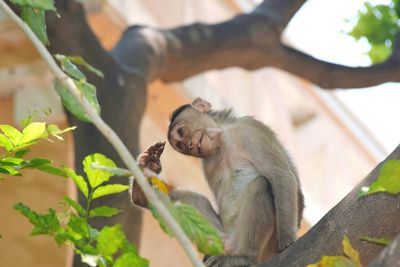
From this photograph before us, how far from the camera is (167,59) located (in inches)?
242

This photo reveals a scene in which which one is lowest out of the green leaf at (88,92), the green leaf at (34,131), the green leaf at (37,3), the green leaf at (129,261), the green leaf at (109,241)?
the green leaf at (129,261)

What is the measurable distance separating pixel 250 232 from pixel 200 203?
32 cm

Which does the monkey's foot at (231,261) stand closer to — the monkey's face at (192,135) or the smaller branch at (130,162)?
the monkey's face at (192,135)

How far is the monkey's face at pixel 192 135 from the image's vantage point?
15.1 feet

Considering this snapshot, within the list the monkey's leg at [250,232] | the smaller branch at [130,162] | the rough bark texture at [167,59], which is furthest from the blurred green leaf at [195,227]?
the monkey's leg at [250,232]

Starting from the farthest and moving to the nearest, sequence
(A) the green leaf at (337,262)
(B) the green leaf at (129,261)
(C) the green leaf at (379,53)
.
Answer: (C) the green leaf at (379,53) < (B) the green leaf at (129,261) < (A) the green leaf at (337,262)

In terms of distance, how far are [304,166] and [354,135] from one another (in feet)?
4.52

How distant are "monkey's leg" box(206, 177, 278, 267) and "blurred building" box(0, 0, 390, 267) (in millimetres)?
2101

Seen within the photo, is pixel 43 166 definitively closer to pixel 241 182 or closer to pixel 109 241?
pixel 109 241

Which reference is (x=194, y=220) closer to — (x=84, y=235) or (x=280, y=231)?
(x=84, y=235)

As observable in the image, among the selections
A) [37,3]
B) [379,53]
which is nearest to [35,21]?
[37,3]

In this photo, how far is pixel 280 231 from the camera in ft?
13.5

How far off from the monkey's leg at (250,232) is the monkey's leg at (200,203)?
0.39ft

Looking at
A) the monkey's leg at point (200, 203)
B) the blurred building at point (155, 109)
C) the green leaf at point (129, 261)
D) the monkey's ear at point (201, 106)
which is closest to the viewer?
the green leaf at point (129, 261)
